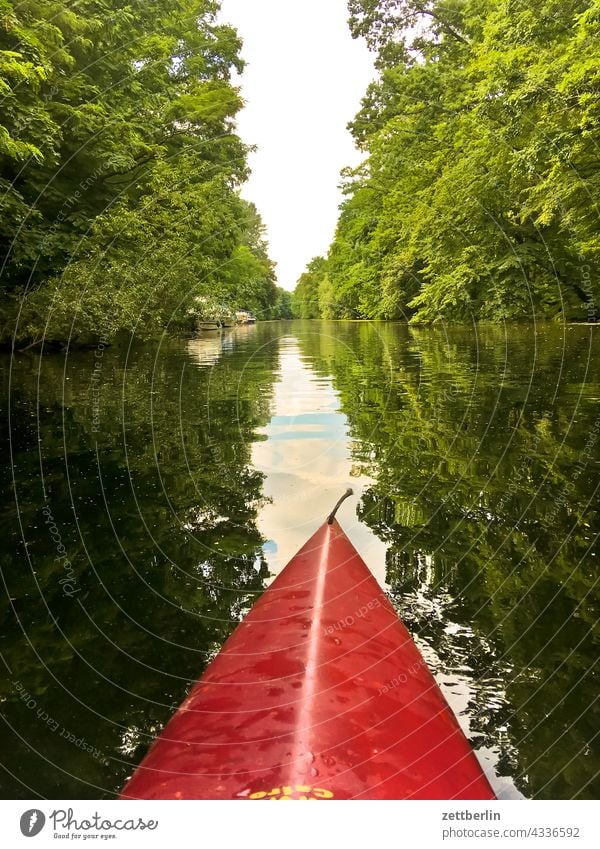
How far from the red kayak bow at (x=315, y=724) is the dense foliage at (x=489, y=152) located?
1208 centimetres

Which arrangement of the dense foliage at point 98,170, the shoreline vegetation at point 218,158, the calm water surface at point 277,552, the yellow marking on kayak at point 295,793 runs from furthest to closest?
1. the shoreline vegetation at point 218,158
2. the dense foliage at point 98,170
3. the calm water surface at point 277,552
4. the yellow marking on kayak at point 295,793

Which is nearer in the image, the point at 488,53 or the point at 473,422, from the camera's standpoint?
the point at 473,422

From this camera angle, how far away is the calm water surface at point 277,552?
243 centimetres

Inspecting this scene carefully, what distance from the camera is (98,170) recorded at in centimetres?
1491

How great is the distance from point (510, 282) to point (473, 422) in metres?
16.2

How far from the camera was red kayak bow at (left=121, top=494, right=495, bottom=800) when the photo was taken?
5.11ft

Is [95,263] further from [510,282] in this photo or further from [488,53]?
[510,282]

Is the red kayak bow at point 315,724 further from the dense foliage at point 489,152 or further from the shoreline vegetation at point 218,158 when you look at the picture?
the dense foliage at point 489,152

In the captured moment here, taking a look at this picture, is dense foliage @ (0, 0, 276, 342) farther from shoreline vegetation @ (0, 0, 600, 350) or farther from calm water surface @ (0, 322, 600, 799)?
calm water surface @ (0, 322, 600, 799)

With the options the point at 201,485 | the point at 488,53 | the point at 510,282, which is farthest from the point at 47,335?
the point at 510,282

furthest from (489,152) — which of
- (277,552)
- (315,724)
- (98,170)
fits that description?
(315,724)

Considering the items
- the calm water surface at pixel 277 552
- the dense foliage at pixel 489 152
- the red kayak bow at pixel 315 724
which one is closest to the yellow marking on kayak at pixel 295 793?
the red kayak bow at pixel 315 724

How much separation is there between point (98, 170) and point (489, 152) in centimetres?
1173

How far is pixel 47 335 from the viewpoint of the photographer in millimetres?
17875
